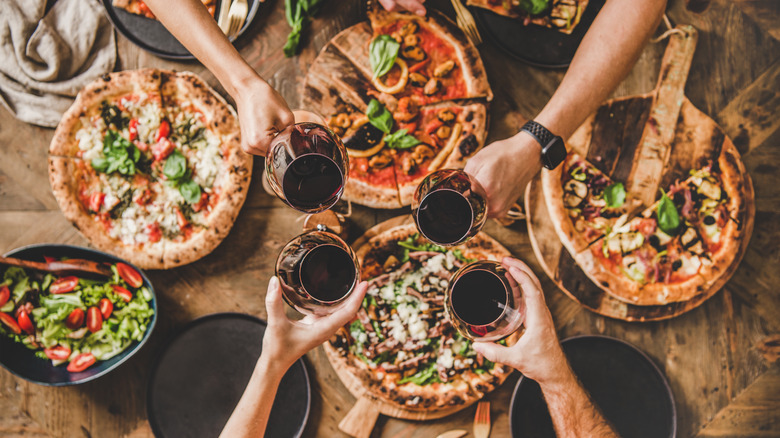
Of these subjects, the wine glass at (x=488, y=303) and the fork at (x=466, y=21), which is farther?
the fork at (x=466, y=21)

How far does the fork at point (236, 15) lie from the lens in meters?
2.49

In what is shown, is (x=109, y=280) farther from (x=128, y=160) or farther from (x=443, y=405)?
(x=443, y=405)

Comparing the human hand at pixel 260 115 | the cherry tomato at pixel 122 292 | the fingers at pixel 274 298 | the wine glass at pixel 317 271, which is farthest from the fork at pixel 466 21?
the cherry tomato at pixel 122 292

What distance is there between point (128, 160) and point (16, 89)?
90 cm

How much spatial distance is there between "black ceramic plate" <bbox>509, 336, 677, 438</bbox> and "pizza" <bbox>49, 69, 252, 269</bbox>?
2.03 m

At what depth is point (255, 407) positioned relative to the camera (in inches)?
79.5

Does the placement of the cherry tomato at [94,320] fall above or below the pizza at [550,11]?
below

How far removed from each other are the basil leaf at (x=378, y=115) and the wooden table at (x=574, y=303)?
51 cm

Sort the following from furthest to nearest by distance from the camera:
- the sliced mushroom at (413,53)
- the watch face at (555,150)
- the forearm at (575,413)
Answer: the sliced mushroom at (413,53), the forearm at (575,413), the watch face at (555,150)

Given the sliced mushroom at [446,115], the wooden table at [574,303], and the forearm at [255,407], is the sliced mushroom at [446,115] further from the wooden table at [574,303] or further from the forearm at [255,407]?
the forearm at [255,407]

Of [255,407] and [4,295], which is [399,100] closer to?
[255,407]

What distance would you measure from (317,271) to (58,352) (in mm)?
1777

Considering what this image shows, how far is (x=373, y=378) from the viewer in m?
2.39

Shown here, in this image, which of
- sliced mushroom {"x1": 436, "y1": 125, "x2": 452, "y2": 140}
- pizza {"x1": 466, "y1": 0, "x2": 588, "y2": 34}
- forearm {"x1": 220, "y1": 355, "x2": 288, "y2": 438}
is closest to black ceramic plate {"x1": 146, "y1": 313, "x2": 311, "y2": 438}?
forearm {"x1": 220, "y1": 355, "x2": 288, "y2": 438}
